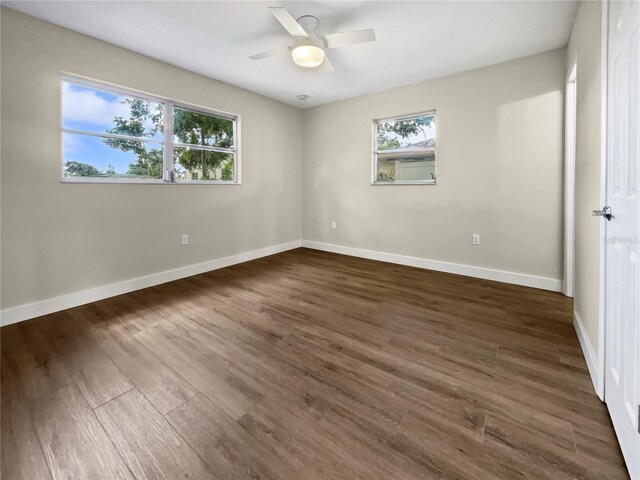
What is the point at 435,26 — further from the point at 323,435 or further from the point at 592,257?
the point at 323,435

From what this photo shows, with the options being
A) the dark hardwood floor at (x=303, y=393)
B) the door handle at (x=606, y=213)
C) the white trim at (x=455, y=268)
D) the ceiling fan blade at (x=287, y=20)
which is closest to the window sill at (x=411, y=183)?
the white trim at (x=455, y=268)

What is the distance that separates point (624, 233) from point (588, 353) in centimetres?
100

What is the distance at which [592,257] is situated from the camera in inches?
67.0

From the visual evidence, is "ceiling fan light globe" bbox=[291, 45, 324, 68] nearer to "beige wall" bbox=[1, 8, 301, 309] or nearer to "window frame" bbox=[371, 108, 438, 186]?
"beige wall" bbox=[1, 8, 301, 309]

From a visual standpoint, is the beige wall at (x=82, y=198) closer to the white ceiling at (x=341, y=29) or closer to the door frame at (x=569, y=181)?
the white ceiling at (x=341, y=29)

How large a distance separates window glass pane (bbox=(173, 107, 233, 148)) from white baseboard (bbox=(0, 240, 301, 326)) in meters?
1.58

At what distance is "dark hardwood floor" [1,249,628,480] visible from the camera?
1135 mm

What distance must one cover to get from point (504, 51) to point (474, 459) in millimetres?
3590

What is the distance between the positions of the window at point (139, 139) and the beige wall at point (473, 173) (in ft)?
6.01

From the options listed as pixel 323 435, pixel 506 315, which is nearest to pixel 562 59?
Result: pixel 506 315

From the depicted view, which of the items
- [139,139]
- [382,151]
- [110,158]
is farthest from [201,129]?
[382,151]

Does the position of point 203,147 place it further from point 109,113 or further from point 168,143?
point 109,113

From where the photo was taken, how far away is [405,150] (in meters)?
4.09

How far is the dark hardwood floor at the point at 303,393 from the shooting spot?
113cm
